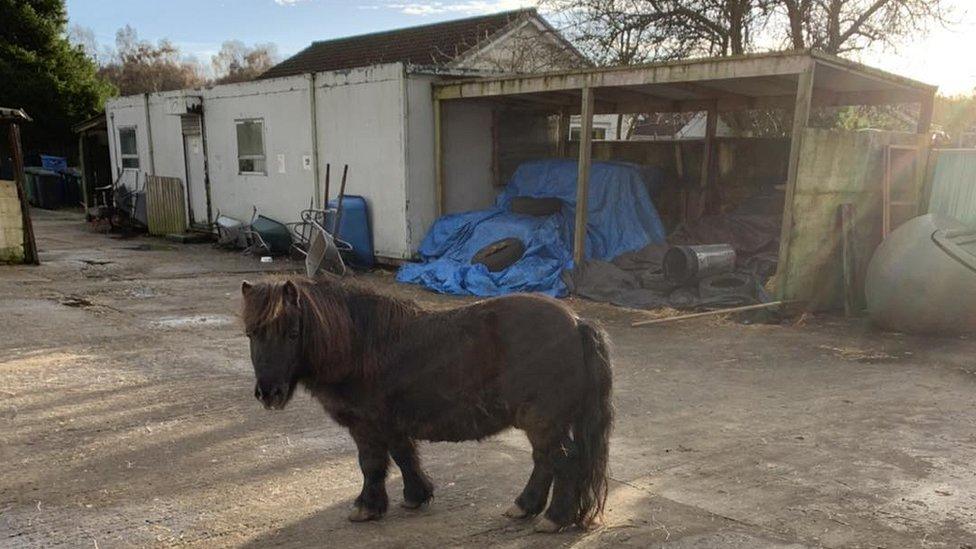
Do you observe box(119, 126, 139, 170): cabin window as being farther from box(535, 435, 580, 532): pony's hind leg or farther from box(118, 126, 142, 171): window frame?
box(535, 435, 580, 532): pony's hind leg

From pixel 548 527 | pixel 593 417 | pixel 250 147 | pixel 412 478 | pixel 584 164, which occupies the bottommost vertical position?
pixel 548 527

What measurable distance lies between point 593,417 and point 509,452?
1301 millimetres

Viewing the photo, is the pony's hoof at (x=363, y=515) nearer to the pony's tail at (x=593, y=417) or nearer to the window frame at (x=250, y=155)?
the pony's tail at (x=593, y=417)

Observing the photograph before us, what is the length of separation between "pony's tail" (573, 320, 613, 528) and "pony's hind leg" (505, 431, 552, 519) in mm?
163

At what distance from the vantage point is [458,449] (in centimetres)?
415

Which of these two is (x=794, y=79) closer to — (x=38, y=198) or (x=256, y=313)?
(x=256, y=313)

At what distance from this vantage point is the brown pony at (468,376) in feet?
9.50

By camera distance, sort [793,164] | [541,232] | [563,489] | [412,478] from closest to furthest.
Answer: [563,489] < [412,478] < [793,164] < [541,232]

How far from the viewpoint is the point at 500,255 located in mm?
9883

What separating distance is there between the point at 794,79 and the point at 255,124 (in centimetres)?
995

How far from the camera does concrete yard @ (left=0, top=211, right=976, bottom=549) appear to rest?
312 centimetres

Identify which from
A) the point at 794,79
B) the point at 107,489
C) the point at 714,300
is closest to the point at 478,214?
the point at 714,300

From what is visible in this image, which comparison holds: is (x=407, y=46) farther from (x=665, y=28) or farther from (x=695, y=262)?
(x=695, y=262)

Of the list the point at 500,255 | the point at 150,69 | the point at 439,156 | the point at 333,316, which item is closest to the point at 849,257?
the point at 500,255
